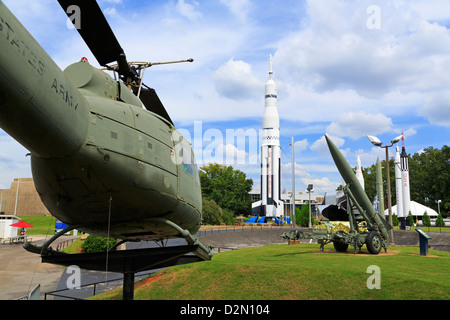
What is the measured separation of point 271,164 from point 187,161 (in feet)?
222

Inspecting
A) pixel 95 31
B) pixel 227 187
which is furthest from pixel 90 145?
pixel 227 187

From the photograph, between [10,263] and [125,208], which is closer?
[125,208]

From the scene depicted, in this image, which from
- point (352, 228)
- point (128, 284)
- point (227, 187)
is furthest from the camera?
point (227, 187)

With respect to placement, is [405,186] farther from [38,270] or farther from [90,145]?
[90,145]

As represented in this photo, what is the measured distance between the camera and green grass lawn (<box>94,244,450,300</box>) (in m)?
11.8

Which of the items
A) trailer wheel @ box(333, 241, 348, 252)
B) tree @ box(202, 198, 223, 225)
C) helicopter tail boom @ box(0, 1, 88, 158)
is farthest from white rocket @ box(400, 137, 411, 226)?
helicopter tail boom @ box(0, 1, 88, 158)

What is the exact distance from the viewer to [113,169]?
4.30 meters

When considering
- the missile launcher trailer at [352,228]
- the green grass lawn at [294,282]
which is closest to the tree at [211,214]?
the missile launcher trailer at [352,228]

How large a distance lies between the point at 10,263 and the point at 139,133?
2514 cm

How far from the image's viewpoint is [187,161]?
6.32 meters
